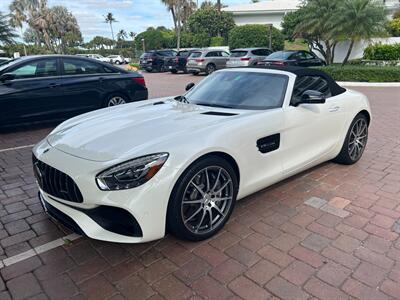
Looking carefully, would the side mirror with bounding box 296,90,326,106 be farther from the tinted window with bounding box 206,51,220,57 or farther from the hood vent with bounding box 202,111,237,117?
the tinted window with bounding box 206,51,220,57

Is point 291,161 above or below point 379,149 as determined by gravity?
above

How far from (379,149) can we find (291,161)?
2.61 m

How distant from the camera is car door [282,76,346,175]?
135 inches

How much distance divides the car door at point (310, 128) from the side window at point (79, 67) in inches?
189

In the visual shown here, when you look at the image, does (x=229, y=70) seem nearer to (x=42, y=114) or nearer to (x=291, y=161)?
(x=291, y=161)

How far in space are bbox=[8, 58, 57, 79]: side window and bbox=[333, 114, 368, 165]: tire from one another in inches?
213

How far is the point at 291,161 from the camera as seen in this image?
3.47 m

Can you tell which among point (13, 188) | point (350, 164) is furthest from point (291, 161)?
point (13, 188)

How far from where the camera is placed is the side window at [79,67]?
22.1ft

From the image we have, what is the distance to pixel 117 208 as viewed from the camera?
234 cm

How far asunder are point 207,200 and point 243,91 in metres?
1.42

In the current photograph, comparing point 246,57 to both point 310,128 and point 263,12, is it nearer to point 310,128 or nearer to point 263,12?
point 310,128

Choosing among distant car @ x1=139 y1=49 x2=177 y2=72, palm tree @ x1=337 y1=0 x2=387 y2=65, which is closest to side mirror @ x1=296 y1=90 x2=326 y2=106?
palm tree @ x1=337 y1=0 x2=387 y2=65

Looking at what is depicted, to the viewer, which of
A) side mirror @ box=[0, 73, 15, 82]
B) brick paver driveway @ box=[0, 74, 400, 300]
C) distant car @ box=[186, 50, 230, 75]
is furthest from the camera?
distant car @ box=[186, 50, 230, 75]
